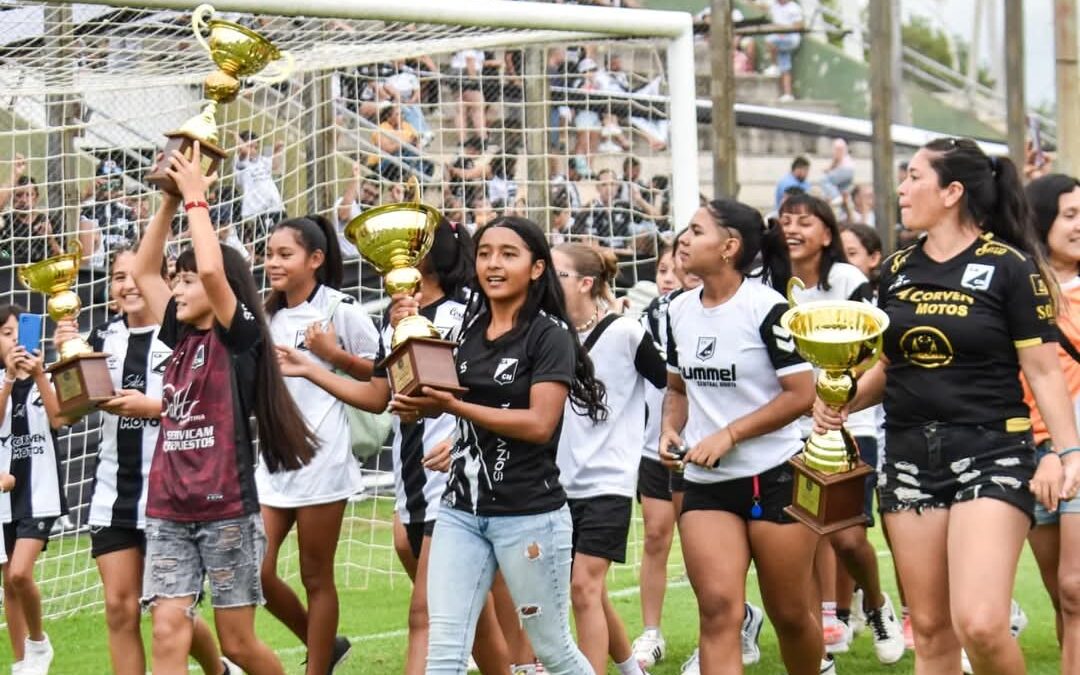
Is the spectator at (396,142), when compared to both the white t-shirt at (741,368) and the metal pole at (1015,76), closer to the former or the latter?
the white t-shirt at (741,368)

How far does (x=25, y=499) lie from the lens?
29.4 feet

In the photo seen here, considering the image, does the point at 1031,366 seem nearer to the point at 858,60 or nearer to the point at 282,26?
the point at 282,26

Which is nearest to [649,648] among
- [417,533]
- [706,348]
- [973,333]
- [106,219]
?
[417,533]

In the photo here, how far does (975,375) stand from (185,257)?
9.83ft

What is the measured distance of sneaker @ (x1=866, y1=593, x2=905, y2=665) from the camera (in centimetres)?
872

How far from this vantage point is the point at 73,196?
11039mm

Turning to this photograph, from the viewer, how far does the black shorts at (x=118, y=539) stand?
285 inches

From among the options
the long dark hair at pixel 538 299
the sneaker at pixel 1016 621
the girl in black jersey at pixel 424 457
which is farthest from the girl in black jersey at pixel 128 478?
the sneaker at pixel 1016 621

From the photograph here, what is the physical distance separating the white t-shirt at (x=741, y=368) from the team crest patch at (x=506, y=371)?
1059 mm

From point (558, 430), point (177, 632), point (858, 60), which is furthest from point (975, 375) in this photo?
point (858, 60)

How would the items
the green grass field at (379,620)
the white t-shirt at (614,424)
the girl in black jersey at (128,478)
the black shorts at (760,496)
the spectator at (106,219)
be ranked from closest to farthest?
the black shorts at (760,496)
the girl in black jersey at (128,478)
the white t-shirt at (614,424)
the green grass field at (379,620)
the spectator at (106,219)

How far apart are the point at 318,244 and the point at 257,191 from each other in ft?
11.8

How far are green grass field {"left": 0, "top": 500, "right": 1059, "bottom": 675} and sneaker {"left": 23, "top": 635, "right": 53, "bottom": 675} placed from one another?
18 cm

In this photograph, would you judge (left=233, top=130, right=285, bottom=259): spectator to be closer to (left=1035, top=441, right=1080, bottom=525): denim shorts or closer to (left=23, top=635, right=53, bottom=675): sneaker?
(left=23, top=635, right=53, bottom=675): sneaker
